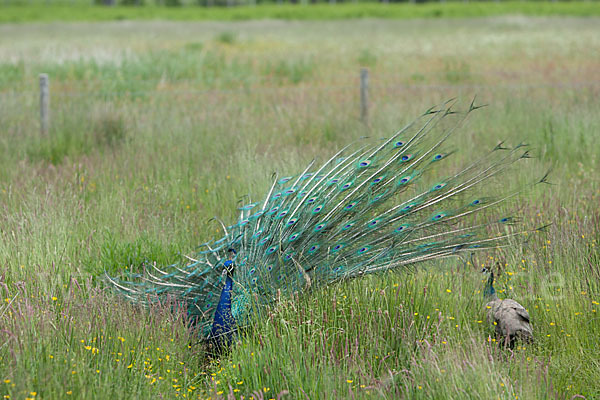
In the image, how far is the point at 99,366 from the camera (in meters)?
3.40

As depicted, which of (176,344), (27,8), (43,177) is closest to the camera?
(176,344)

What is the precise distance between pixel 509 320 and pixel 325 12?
48419 mm

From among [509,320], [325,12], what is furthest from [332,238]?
[325,12]

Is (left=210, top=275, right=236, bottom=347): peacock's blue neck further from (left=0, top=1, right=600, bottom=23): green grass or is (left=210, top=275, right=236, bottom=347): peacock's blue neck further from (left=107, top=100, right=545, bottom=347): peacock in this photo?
(left=0, top=1, right=600, bottom=23): green grass

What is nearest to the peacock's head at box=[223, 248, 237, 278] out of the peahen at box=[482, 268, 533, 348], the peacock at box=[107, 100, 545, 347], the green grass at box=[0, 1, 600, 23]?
the peacock at box=[107, 100, 545, 347]

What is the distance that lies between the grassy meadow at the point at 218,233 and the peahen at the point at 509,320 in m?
0.07

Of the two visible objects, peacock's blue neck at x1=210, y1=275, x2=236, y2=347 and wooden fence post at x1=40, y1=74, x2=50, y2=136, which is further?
wooden fence post at x1=40, y1=74, x2=50, y2=136

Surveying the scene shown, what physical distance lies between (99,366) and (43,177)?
4150 mm

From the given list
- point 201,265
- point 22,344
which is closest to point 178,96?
point 201,265

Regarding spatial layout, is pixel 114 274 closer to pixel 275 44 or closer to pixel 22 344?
pixel 22 344

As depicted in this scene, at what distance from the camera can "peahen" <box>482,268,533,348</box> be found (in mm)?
4031

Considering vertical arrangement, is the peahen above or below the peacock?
below

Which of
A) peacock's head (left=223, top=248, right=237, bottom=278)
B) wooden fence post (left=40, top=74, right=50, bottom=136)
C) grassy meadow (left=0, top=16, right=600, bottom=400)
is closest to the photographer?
grassy meadow (left=0, top=16, right=600, bottom=400)

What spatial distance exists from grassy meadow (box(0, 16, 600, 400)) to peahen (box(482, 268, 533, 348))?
0.07 meters
